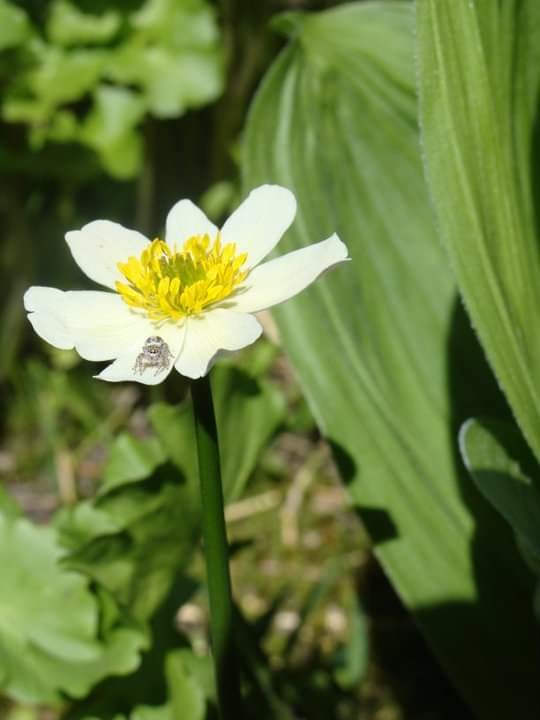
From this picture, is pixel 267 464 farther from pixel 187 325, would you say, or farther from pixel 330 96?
pixel 187 325

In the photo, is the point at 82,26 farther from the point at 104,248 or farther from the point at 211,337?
the point at 211,337

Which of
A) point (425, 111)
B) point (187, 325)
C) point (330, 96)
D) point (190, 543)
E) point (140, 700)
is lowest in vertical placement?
point (140, 700)

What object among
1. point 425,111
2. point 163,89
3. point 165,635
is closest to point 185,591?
point 165,635

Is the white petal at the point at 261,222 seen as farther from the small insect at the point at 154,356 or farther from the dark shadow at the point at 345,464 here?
the dark shadow at the point at 345,464

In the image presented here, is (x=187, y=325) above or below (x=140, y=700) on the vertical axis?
above

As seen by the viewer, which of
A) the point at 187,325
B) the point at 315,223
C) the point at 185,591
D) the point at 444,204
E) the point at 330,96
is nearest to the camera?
the point at 187,325

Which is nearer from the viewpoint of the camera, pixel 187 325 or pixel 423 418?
pixel 187 325

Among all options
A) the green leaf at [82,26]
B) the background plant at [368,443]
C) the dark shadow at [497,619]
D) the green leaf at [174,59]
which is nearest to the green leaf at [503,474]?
the background plant at [368,443]
